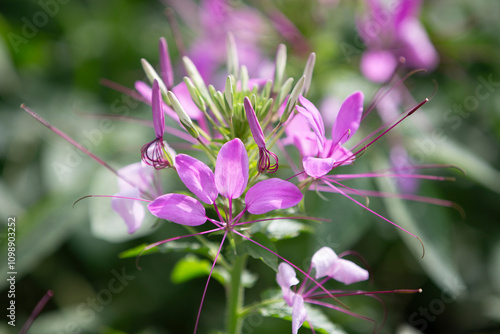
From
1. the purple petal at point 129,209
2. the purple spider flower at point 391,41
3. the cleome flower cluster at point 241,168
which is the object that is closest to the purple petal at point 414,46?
the purple spider flower at point 391,41

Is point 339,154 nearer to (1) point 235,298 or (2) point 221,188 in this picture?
(2) point 221,188

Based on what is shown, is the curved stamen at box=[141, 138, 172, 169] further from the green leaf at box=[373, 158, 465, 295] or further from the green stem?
the green leaf at box=[373, 158, 465, 295]

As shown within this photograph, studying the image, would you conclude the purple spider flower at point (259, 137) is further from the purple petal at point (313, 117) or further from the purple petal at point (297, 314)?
the purple petal at point (297, 314)

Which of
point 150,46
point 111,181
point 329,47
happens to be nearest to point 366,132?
point 329,47

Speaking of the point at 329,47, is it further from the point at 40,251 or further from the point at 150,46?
the point at 40,251

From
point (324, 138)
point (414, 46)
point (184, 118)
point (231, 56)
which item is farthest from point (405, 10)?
point (184, 118)

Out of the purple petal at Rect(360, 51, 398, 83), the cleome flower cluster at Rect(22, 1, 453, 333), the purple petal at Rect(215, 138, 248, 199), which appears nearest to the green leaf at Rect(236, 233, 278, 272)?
the cleome flower cluster at Rect(22, 1, 453, 333)

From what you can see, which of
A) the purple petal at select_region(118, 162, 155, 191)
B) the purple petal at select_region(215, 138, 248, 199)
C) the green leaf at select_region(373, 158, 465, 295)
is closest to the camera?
the purple petal at select_region(215, 138, 248, 199)
